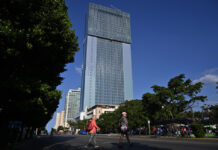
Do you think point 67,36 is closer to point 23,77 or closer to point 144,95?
point 23,77

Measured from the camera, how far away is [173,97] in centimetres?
3216

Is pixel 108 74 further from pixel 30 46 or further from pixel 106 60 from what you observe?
pixel 30 46

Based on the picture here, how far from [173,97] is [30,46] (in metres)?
29.8

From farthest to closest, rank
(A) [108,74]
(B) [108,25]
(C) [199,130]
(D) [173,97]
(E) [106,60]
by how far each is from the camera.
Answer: (B) [108,25] < (E) [106,60] < (A) [108,74] < (D) [173,97] < (C) [199,130]

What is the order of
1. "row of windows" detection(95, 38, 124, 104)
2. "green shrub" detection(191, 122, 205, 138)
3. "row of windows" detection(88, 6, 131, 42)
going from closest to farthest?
"green shrub" detection(191, 122, 205, 138) → "row of windows" detection(95, 38, 124, 104) → "row of windows" detection(88, 6, 131, 42)

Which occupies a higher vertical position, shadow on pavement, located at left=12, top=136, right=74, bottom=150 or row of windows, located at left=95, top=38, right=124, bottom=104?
row of windows, located at left=95, top=38, right=124, bottom=104

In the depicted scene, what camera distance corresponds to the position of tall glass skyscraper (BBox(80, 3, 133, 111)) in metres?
130

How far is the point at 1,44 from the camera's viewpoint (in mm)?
6285

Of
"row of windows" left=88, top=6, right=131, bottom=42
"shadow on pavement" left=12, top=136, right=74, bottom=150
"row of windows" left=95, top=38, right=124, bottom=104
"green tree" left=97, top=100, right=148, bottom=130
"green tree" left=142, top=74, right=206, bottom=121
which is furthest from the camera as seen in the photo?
"row of windows" left=88, top=6, right=131, bottom=42

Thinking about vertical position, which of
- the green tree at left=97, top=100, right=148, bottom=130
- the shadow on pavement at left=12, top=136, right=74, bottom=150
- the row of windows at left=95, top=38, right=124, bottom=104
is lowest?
the shadow on pavement at left=12, top=136, right=74, bottom=150

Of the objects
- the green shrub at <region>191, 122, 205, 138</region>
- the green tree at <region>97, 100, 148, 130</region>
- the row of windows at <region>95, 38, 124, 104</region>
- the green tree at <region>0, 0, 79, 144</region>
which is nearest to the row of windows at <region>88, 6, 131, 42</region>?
the row of windows at <region>95, 38, 124, 104</region>

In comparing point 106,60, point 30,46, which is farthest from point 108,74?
point 30,46

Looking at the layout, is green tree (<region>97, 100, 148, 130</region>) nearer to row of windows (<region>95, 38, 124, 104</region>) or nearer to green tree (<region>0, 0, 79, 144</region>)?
green tree (<region>0, 0, 79, 144</region>)

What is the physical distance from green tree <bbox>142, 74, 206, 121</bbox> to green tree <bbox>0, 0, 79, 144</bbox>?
2695 cm
